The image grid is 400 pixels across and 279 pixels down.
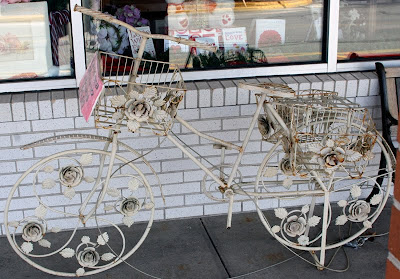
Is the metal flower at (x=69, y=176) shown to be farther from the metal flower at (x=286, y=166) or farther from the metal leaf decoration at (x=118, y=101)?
the metal flower at (x=286, y=166)

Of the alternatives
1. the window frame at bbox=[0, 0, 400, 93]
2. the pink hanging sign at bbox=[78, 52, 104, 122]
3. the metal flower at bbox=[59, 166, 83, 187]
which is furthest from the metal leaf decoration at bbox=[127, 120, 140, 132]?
Result: the window frame at bbox=[0, 0, 400, 93]

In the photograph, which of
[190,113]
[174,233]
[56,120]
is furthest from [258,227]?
[56,120]

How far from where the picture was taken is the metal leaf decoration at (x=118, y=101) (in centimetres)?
301

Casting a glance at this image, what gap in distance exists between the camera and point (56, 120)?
3.90 meters

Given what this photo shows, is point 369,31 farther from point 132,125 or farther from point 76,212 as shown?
point 76,212

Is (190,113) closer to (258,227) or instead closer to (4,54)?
(258,227)

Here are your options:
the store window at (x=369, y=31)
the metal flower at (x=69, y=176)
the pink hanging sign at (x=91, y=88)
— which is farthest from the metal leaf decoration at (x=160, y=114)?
the store window at (x=369, y=31)

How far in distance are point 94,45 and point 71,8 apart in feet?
1.01

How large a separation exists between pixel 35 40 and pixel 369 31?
253cm

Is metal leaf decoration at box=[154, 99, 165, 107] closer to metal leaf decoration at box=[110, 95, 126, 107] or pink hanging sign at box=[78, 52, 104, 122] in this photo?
metal leaf decoration at box=[110, 95, 126, 107]

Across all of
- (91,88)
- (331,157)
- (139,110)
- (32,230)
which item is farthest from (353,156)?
(32,230)

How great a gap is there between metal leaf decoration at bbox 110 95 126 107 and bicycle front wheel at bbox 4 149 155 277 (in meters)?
0.41

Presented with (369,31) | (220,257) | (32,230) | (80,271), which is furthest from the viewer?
(369,31)

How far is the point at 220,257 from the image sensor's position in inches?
151
